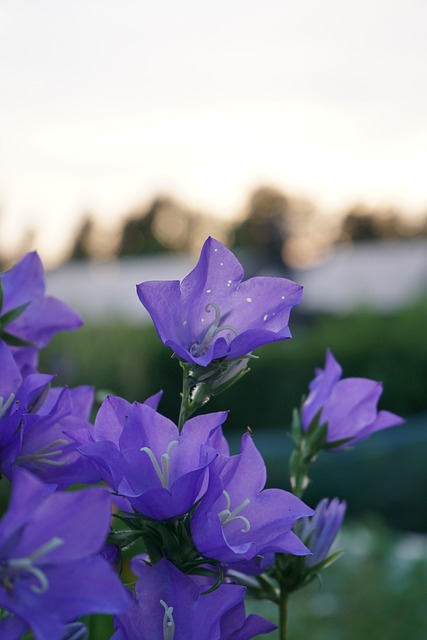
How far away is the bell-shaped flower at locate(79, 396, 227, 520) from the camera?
660 millimetres

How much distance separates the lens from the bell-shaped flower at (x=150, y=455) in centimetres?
66

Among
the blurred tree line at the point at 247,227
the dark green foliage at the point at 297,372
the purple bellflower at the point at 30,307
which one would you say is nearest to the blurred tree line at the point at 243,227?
the blurred tree line at the point at 247,227

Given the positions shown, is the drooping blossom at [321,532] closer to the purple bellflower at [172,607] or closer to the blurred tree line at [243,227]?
the purple bellflower at [172,607]

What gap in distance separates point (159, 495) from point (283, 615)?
10.4 inches

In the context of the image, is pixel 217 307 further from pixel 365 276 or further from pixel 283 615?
pixel 365 276

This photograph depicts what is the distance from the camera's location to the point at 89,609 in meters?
0.53

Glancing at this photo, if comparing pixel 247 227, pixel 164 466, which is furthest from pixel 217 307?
pixel 247 227

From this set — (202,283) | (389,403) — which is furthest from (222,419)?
(389,403)

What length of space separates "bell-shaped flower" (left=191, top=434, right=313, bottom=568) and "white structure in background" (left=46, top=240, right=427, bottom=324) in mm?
19381

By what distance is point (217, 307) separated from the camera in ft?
2.73

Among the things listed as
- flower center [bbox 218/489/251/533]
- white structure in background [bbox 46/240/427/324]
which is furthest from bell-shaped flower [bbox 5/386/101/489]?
white structure in background [bbox 46/240/427/324]

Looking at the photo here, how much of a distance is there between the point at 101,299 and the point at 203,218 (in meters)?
26.7

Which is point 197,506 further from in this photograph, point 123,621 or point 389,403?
point 389,403

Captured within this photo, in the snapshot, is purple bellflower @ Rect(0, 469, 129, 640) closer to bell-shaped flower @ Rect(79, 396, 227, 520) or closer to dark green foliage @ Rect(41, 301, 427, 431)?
bell-shaped flower @ Rect(79, 396, 227, 520)
